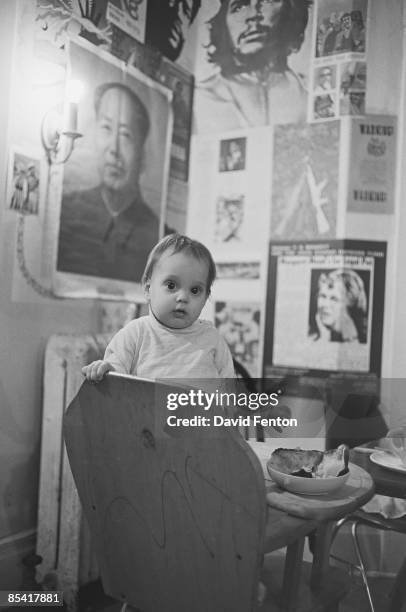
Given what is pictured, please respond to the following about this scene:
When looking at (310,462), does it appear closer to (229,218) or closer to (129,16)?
(229,218)

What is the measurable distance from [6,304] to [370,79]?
5.33 feet

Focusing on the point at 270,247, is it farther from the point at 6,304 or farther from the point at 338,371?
the point at 6,304

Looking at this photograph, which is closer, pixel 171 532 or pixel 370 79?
pixel 171 532

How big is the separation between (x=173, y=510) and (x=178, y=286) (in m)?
0.55

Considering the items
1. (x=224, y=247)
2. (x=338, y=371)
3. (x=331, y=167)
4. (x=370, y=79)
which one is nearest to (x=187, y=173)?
(x=224, y=247)

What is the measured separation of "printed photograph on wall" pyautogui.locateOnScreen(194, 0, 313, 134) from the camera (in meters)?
2.31

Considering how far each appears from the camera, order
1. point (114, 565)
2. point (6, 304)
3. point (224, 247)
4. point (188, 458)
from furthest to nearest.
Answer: point (224, 247)
point (6, 304)
point (114, 565)
point (188, 458)

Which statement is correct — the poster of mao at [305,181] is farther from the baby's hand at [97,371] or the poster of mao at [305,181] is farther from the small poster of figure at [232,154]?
the baby's hand at [97,371]

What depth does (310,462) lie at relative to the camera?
3.18 ft

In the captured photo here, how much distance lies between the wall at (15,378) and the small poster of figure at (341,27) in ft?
4.00

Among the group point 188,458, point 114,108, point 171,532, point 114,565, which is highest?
point 114,108

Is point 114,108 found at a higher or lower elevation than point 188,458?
higher

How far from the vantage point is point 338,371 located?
2207 mm

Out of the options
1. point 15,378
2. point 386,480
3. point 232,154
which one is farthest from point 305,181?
point 386,480
